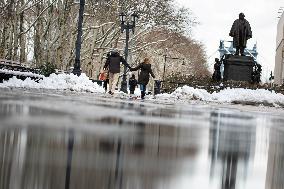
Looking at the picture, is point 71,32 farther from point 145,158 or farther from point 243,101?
point 145,158

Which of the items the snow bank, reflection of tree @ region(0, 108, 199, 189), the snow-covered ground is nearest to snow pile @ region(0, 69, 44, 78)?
the snow-covered ground

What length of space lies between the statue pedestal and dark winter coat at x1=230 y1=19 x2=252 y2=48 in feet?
2.51

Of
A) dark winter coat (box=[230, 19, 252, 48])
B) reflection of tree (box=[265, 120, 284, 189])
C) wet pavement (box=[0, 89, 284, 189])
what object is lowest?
reflection of tree (box=[265, 120, 284, 189])

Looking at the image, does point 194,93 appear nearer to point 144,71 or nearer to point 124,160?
point 144,71

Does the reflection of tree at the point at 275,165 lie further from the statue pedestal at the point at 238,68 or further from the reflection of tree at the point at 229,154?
the statue pedestal at the point at 238,68

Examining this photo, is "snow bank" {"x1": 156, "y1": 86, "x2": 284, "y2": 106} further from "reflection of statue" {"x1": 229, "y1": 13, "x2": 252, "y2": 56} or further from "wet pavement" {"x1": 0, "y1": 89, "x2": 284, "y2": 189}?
"wet pavement" {"x1": 0, "y1": 89, "x2": 284, "y2": 189}

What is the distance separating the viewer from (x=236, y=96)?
20.7 meters

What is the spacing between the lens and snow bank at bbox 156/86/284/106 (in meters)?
20.0

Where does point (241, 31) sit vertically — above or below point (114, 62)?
above

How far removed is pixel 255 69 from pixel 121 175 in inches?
984

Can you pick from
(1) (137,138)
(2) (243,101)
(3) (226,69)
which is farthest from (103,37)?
(1) (137,138)

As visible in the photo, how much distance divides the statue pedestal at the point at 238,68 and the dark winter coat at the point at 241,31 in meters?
0.77

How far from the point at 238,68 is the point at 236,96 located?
570 centimetres

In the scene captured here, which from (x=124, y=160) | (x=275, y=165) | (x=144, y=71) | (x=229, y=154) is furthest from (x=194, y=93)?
(x=124, y=160)
